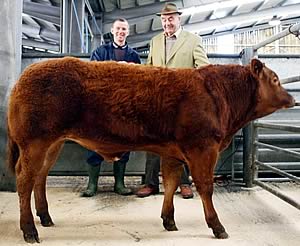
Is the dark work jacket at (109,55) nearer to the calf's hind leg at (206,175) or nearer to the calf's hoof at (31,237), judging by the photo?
the calf's hind leg at (206,175)

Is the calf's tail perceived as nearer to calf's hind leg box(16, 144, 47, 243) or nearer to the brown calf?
the brown calf

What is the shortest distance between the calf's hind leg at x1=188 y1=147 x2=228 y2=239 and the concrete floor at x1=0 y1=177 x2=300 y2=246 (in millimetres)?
82

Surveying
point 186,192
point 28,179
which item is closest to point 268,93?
point 186,192

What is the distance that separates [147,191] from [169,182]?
99 cm

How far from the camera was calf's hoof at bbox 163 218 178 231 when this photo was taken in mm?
2930

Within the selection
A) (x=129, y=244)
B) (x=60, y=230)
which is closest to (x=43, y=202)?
(x=60, y=230)

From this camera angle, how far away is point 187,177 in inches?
165

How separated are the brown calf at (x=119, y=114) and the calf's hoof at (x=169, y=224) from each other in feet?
0.87

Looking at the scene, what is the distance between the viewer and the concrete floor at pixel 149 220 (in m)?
2.71

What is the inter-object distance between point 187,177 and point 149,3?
569 cm

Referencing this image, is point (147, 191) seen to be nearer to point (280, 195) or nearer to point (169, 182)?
point (169, 182)

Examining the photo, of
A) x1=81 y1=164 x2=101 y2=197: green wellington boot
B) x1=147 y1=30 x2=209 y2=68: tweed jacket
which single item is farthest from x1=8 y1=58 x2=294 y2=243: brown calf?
x1=81 y1=164 x2=101 y2=197: green wellington boot

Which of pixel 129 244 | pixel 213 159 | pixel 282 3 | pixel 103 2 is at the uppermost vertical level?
pixel 282 3

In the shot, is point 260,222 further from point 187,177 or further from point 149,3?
point 149,3
